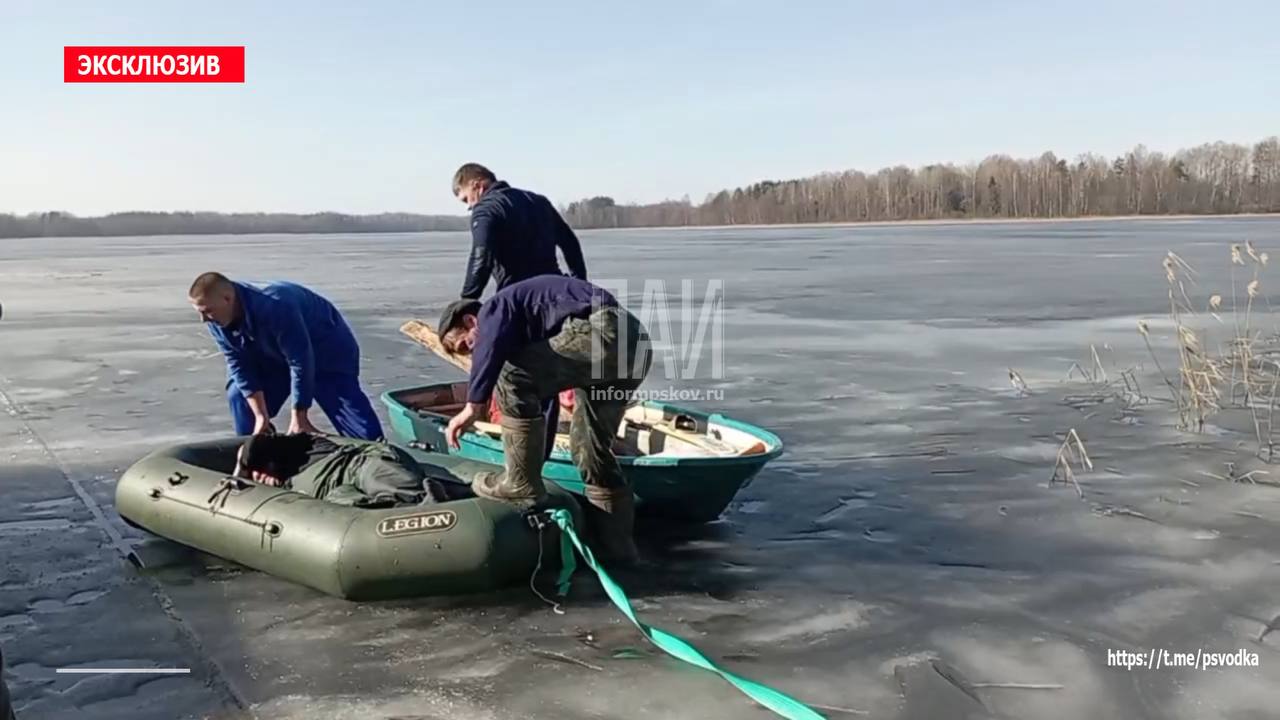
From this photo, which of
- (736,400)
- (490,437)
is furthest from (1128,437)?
(490,437)

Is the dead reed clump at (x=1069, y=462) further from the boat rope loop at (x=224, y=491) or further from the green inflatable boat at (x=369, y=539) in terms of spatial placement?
the boat rope loop at (x=224, y=491)

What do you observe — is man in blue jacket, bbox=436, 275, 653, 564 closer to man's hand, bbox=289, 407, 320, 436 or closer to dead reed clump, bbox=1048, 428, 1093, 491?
man's hand, bbox=289, 407, 320, 436

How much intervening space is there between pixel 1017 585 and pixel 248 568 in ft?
11.8

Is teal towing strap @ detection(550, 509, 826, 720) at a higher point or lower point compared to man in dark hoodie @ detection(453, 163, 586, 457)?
lower

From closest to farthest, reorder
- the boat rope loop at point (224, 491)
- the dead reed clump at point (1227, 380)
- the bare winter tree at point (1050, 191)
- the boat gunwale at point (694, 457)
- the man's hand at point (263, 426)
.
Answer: the boat rope loop at point (224, 491), the boat gunwale at point (694, 457), the man's hand at point (263, 426), the dead reed clump at point (1227, 380), the bare winter tree at point (1050, 191)

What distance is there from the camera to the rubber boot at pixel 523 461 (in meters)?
4.80

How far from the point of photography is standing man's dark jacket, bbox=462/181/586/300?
5742 mm

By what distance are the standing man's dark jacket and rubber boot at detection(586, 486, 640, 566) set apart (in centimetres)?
127

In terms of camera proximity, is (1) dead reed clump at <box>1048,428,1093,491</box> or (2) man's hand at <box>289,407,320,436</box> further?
(1) dead reed clump at <box>1048,428,1093,491</box>

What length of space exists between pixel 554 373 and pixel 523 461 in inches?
16.9

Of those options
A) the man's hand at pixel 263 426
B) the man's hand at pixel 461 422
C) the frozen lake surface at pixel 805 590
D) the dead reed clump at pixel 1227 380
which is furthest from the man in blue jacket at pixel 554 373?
the dead reed clump at pixel 1227 380

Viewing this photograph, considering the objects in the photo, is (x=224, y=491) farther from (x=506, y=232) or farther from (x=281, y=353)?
(x=506, y=232)

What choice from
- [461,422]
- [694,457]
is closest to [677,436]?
[694,457]

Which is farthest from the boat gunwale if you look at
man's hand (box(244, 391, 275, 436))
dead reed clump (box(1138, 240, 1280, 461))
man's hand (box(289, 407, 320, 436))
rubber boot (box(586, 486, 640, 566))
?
dead reed clump (box(1138, 240, 1280, 461))
